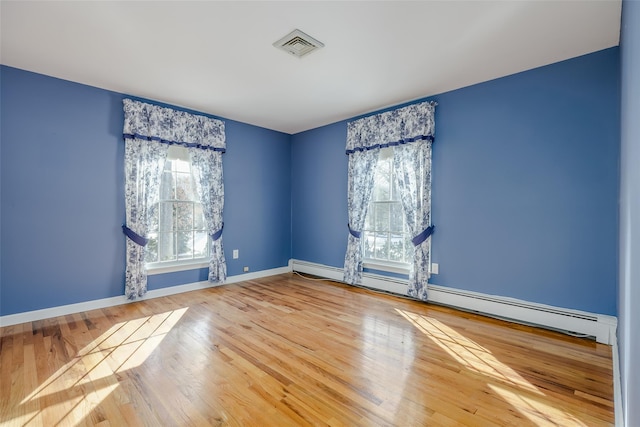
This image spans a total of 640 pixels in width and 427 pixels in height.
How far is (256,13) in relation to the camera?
7.22ft

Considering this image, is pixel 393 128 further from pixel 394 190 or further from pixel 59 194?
pixel 59 194

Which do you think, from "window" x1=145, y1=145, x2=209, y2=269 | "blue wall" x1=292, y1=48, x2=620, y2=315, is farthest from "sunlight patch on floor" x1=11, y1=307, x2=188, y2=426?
"blue wall" x1=292, y1=48, x2=620, y2=315

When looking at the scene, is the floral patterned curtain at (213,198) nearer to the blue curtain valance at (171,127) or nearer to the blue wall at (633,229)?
the blue curtain valance at (171,127)

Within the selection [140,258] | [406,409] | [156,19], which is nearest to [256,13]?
[156,19]

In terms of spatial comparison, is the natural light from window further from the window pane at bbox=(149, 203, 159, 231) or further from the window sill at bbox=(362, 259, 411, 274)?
the window pane at bbox=(149, 203, 159, 231)

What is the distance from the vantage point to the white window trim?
3971 mm

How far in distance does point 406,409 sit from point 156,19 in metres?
3.24

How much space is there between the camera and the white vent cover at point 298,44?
2.47 m

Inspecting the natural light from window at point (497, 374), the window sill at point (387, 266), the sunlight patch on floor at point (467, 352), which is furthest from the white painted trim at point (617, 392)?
the window sill at point (387, 266)

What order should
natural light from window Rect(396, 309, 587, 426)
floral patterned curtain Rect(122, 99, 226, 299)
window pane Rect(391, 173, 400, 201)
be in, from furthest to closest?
window pane Rect(391, 173, 400, 201) < floral patterned curtain Rect(122, 99, 226, 299) < natural light from window Rect(396, 309, 587, 426)

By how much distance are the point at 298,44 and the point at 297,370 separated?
2.67 m

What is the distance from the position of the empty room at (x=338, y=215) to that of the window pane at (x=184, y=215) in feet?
0.07

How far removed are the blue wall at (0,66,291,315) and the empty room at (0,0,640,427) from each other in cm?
2

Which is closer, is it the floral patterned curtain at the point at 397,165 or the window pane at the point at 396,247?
the floral patterned curtain at the point at 397,165
